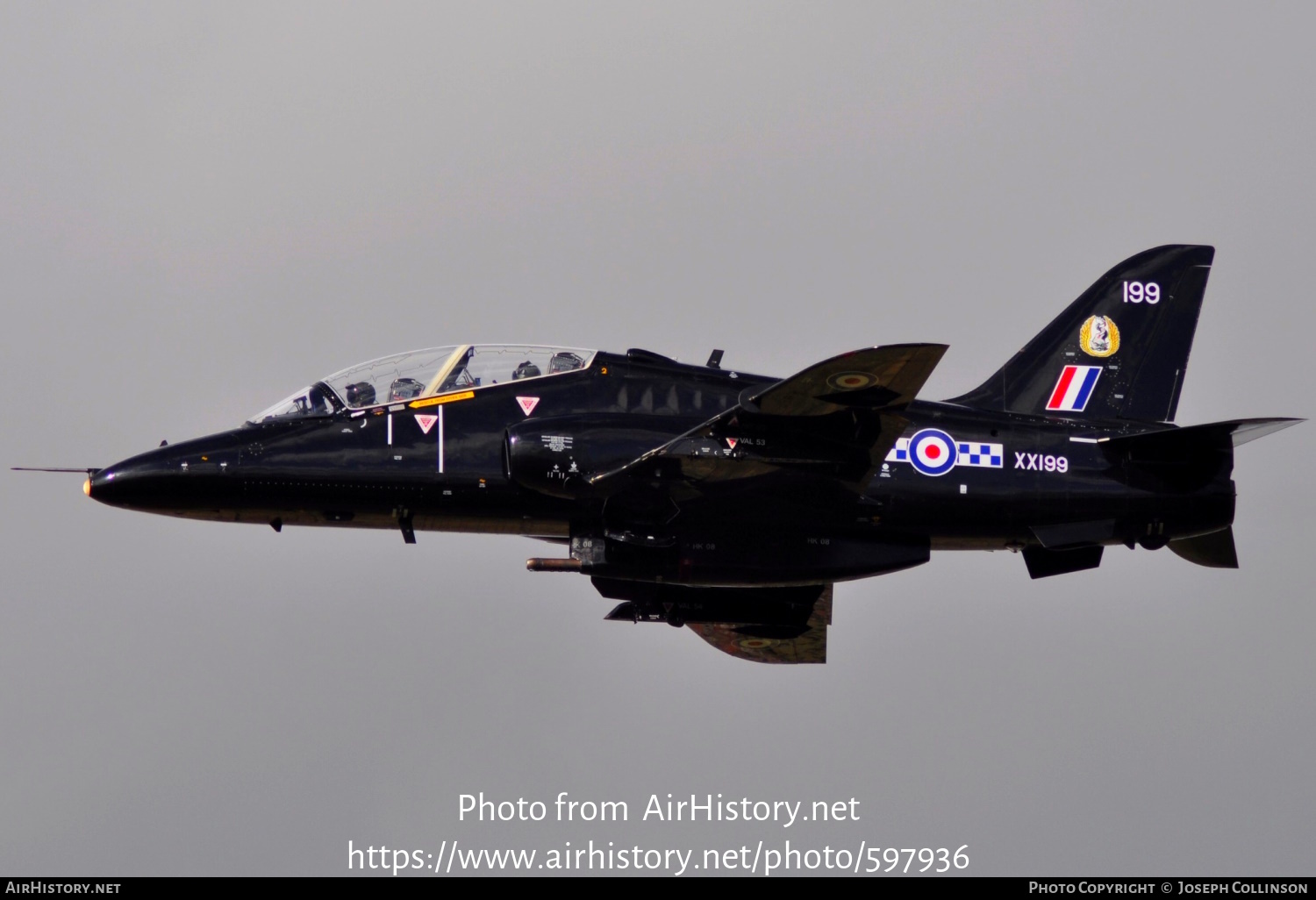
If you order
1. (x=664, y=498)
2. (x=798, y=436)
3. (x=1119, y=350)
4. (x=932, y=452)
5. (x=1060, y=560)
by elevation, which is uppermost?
(x=1119, y=350)

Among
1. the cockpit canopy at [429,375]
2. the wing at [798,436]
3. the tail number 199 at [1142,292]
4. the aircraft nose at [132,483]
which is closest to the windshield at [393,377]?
the cockpit canopy at [429,375]

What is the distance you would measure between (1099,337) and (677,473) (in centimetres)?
924

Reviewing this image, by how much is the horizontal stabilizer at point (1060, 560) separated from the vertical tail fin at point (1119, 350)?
247 centimetres

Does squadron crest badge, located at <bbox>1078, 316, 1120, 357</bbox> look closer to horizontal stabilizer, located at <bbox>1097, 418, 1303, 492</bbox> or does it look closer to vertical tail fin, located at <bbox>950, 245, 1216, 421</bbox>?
vertical tail fin, located at <bbox>950, 245, 1216, 421</bbox>

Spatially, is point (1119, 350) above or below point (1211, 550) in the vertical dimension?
above

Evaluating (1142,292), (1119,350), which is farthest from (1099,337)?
(1142,292)

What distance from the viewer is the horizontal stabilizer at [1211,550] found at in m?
29.9

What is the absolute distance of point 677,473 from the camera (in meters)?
26.9

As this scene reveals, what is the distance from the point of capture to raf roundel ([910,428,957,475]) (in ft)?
94.3

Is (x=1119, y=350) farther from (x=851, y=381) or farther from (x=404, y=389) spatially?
(x=404, y=389)

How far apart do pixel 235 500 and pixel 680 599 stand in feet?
26.8

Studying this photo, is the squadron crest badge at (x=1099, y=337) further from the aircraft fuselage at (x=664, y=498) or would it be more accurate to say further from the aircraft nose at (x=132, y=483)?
the aircraft nose at (x=132, y=483)

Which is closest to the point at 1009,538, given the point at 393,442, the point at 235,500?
the point at 393,442

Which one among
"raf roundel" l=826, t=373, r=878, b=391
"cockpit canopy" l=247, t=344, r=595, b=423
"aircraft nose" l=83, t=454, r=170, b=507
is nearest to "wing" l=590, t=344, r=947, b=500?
"raf roundel" l=826, t=373, r=878, b=391
